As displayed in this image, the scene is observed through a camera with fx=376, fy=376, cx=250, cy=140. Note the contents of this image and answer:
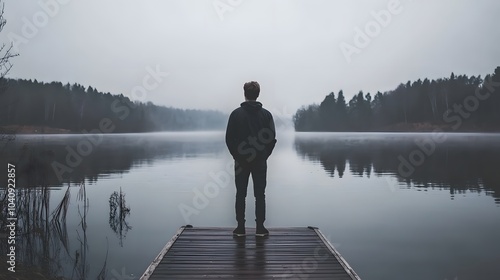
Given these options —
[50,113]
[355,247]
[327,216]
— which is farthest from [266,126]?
[50,113]

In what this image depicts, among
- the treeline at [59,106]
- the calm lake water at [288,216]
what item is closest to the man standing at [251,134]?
the calm lake water at [288,216]

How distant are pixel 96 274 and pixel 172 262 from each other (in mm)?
4175

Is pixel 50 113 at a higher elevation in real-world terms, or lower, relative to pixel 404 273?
higher

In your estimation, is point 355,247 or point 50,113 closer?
point 355,247

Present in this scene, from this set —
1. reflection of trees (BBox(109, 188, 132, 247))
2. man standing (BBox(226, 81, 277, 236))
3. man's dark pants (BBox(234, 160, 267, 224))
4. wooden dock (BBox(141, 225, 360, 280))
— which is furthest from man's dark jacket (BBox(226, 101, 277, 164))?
reflection of trees (BBox(109, 188, 132, 247))

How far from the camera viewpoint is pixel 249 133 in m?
7.06

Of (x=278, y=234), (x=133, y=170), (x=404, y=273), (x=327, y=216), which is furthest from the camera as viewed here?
(x=133, y=170)

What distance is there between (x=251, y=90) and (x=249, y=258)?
3084 millimetres

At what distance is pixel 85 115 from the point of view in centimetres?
11719

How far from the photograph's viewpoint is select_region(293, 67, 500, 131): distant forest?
103312mm

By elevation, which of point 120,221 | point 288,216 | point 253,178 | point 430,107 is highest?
point 430,107

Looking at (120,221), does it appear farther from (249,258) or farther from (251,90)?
(251,90)

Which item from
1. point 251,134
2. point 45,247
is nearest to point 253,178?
point 251,134

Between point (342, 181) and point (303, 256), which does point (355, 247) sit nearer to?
point (303, 256)
